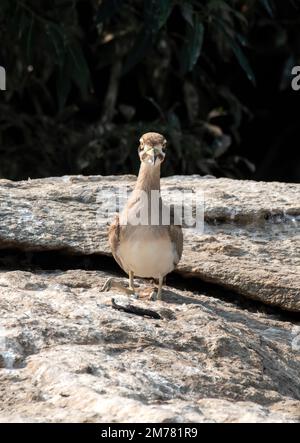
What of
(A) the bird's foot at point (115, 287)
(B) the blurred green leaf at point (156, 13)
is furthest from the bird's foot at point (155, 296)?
(B) the blurred green leaf at point (156, 13)

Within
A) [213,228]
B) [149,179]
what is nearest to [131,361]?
[149,179]

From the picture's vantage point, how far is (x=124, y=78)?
594 inches

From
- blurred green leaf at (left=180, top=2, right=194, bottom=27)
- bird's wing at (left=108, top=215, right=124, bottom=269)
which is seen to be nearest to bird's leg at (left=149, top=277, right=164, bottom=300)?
bird's wing at (left=108, top=215, right=124, bottom=269)

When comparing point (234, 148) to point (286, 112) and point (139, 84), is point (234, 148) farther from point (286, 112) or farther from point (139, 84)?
point (139, 84)

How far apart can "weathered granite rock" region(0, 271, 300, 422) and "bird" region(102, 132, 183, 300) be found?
27 centimetres

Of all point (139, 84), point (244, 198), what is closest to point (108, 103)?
point (139, 84)

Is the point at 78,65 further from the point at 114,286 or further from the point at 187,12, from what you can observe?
the point at 114,286

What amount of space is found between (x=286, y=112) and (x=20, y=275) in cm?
912

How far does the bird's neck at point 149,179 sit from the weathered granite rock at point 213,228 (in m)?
0.61

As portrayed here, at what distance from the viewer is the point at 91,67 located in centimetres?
1488

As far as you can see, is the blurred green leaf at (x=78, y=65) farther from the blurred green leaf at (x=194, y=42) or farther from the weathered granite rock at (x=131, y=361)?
the weathered granite rock at (x=131, y=361)

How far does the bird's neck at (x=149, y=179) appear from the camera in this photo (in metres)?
9.16

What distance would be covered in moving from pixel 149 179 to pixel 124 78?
604cm
